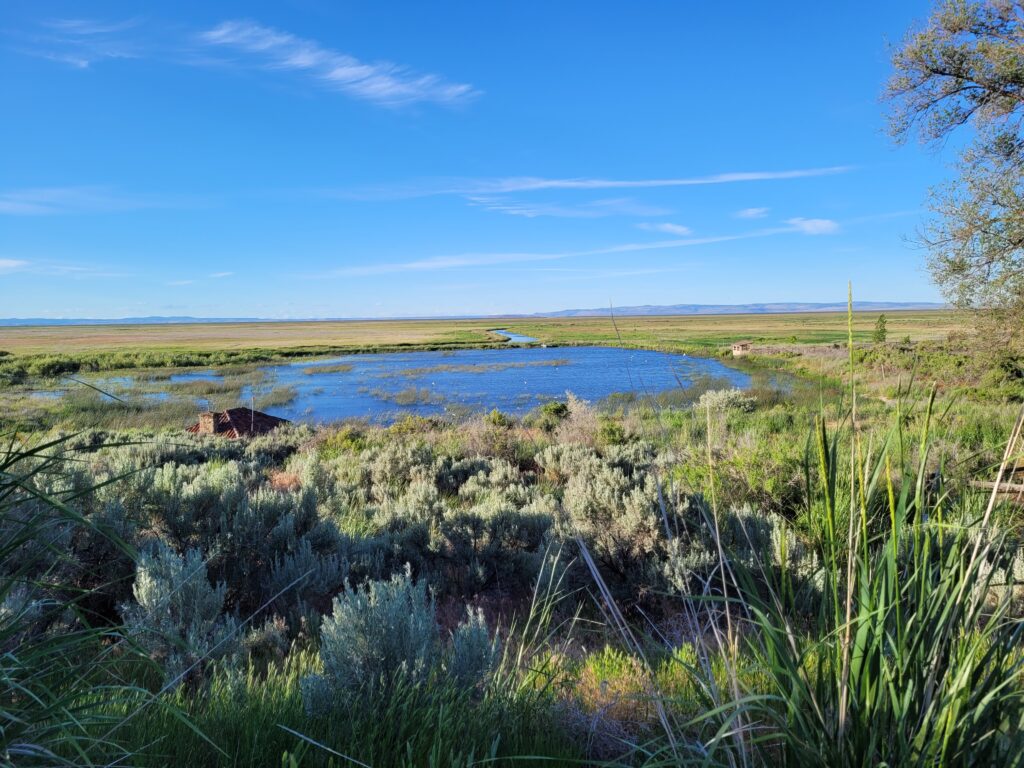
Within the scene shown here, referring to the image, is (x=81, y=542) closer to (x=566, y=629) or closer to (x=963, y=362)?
(x=566, y=629)

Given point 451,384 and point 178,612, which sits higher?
point 178,612

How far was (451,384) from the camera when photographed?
39.3 metres

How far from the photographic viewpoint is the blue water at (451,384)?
90.4 ft

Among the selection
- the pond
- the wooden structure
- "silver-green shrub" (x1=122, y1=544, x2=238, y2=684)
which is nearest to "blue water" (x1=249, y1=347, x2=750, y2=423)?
the pond

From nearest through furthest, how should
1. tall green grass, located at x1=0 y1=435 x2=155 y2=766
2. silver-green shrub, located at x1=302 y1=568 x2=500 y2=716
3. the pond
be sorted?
tall green grass, located at x1=0 y1=435 x2=155 y2=766 < silver-green shrub, located at x1=302 y1=568 x2=500 y2=716 < the pond

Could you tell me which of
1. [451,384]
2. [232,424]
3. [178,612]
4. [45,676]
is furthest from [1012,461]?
[451,384]

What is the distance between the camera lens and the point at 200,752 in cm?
198

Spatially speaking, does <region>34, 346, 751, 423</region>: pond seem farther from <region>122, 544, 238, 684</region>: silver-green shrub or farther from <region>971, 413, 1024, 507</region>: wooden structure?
<region>122, 544, 238, 684</region>: silver-green shrub

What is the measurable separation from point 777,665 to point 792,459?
233 inches

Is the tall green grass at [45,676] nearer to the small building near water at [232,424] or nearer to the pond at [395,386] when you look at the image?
the small building near water at [232,424]

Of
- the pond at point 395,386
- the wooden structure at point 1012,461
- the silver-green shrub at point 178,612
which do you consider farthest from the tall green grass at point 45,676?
the pond at point 395,386

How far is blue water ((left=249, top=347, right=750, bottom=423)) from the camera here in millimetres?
27562

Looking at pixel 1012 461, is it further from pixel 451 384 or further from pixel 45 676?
pixel 451 384

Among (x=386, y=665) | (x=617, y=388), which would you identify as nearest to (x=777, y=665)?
(x=386, y=665)
